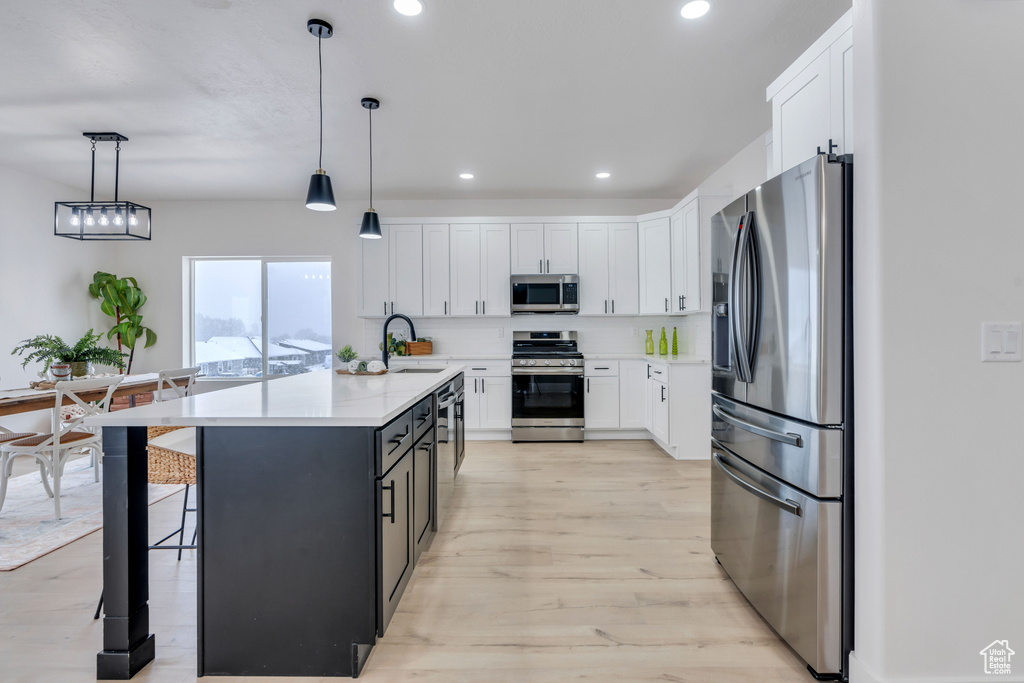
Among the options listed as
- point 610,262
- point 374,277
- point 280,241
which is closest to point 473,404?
point 374,277

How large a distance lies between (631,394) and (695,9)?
3.56m

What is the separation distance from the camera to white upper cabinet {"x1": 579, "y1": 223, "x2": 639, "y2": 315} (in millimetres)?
5234

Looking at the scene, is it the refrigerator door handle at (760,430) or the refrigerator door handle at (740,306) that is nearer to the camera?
the refrigerator door handle at (760,430)

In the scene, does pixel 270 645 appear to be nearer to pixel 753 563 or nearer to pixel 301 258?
pixel 753 563

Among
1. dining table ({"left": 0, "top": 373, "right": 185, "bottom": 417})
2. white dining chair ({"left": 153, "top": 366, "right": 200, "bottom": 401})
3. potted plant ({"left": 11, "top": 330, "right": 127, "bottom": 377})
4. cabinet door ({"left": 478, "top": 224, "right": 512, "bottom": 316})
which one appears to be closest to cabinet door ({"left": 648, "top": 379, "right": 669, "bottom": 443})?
cabinet door ({"left": 478, "top": 224, "right": 512, "bottom": 316})

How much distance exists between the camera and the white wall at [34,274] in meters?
4.44

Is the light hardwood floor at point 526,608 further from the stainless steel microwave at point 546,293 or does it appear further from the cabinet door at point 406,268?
the cabinet door at point 406,268

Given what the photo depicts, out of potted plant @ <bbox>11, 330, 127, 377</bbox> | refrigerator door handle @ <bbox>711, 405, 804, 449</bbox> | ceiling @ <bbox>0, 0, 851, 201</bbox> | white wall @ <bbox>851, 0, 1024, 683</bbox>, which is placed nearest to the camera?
white wall @ <bbox>851, 0, 1024, 683</bbox>

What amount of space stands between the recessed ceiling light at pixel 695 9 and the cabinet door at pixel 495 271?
309 cm

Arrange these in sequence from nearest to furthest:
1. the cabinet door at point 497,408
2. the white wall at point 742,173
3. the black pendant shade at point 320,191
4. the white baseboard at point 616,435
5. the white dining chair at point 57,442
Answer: the black pendant shade at point 320,191 < the white dining chair at point 57,442 < the white wall at point 742,173 < the cabinet door at point 497,408 < the white baseboard at point 616,435

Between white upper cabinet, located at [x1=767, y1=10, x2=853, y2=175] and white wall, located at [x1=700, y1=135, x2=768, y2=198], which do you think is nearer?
white upper cabinet, located at [x1=767, y1=10, x2=853, y2=175]

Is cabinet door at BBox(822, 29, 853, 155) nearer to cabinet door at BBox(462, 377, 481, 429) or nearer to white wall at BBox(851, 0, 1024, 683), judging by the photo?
white wall at BBox(851, 0, 1024, 683)

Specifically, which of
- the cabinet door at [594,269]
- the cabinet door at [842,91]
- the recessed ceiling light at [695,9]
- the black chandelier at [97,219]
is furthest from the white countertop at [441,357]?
the cabinet door at [842,91]

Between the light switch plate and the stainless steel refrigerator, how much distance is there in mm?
343
